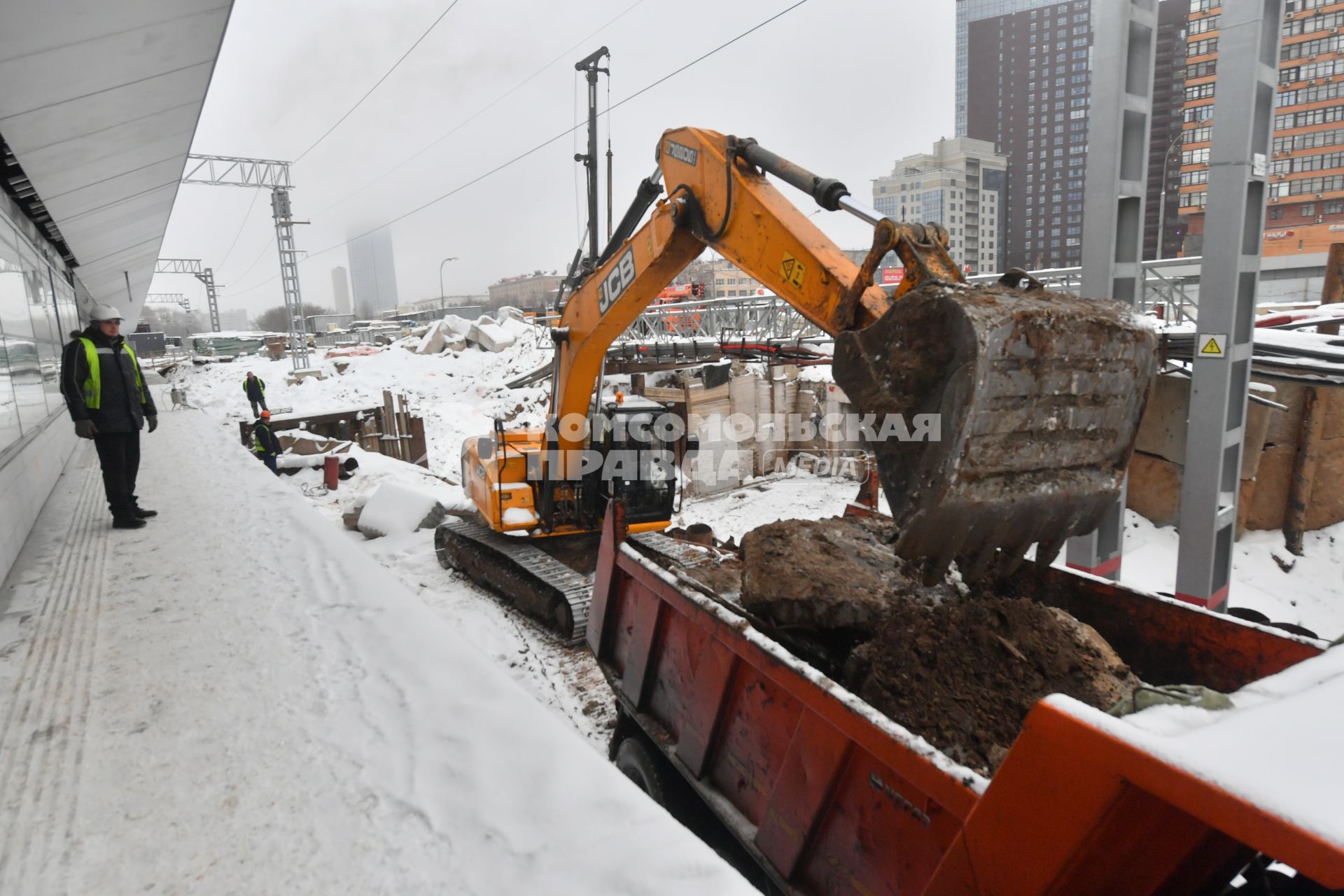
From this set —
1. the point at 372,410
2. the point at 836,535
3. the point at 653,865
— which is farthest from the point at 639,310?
the point at 372,410

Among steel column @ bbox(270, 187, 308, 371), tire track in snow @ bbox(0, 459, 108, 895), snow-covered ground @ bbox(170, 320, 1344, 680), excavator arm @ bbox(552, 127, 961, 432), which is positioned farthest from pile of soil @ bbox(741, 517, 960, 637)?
steel column @ bbox(270, 187, 308, 371)

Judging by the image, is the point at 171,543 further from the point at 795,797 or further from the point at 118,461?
the point at 795,797

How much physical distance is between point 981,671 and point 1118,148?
5.15 metres

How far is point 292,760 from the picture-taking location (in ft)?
7.00

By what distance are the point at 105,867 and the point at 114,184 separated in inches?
292

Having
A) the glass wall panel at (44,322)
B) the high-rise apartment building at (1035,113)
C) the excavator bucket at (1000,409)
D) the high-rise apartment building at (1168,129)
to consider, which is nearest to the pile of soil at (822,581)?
the excavator bucket at (1000,409)

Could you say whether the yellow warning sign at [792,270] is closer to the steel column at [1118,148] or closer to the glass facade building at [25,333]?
the steel column at [1118,148]

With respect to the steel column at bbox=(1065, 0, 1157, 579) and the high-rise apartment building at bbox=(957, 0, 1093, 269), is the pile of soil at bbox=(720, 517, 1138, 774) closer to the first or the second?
the steel column at bbox=(1065, 0, 1157, 579)

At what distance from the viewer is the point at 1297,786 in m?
1.10

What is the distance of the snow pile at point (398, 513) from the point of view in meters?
9.61

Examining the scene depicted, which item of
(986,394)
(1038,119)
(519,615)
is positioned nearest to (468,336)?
(519,615)

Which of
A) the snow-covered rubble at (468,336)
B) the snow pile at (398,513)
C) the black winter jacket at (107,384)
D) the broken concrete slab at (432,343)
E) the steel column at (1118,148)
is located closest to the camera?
the black winter jacket at (107,384)

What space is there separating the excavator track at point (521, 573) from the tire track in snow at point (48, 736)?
10.8 ft

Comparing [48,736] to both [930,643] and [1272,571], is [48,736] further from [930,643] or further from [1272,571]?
[1272,571]
